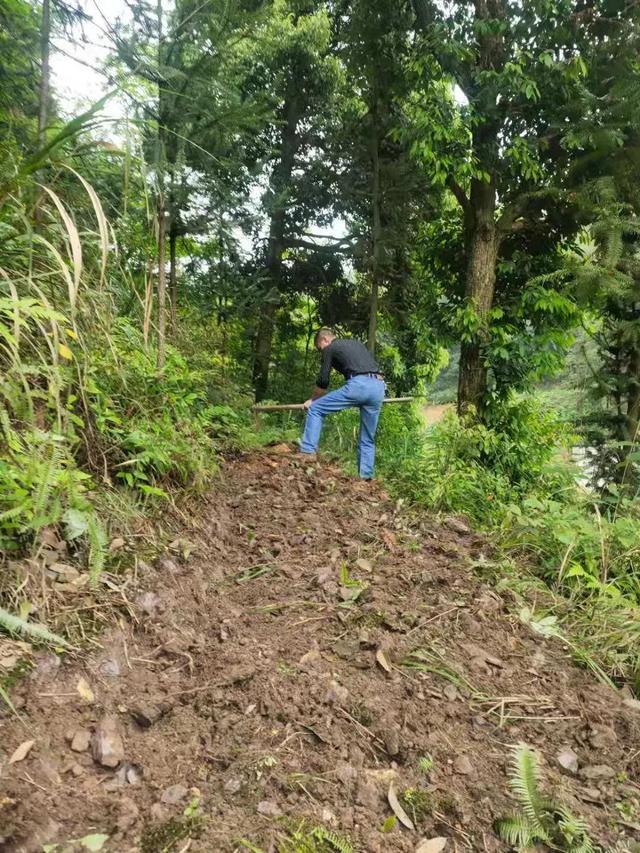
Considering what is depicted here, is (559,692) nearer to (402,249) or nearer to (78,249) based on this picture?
(78,249)

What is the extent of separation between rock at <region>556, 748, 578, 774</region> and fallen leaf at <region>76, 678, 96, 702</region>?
1.52 metres

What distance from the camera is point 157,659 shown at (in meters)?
2.02

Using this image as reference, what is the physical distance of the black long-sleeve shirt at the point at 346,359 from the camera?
18.9 ft

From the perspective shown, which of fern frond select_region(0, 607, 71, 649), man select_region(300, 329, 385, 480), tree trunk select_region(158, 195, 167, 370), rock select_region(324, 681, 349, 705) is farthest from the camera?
man select_region(300, 329, 385, 480)

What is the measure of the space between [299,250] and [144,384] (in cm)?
780

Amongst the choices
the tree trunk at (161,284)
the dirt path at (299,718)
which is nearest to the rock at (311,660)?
the dirt path at (299,718)

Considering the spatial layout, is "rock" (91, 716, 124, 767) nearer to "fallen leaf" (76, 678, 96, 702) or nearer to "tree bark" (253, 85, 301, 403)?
"fallen leaf" (76, 678, 96, 702)

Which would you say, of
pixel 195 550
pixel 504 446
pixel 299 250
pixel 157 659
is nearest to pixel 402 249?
pixel 299 250

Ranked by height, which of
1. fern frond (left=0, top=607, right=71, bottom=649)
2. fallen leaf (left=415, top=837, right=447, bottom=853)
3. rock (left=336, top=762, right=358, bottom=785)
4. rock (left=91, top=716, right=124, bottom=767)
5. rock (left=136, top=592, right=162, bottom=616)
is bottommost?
fallen leaf (left=415, top=837, right=447, bottom=853)

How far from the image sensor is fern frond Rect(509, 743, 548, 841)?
153cm

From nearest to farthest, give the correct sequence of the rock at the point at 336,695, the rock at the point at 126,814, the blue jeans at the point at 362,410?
the rock at the point at 126,814 < the rock at the point at 336,695 < the blue jeans at the point at 362,410

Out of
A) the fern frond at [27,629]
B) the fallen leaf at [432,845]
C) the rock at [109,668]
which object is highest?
the fern frond at [27,629]

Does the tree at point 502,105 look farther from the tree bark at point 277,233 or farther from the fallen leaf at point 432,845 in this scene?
the fallen leaf at point 432,845

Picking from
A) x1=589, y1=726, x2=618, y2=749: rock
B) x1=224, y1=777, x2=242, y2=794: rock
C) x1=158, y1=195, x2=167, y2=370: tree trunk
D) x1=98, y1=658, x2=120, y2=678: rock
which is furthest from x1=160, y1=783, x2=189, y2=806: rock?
x1=158, y1=195, x2=167, y2=370: tree trunk
